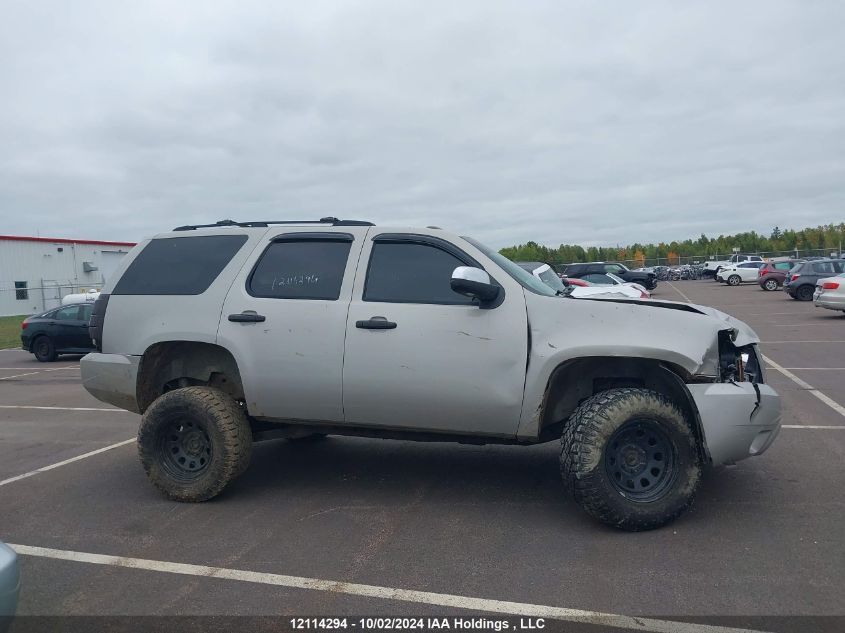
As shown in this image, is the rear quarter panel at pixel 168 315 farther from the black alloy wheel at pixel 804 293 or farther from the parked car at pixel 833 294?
the black alloy wheel at pixel 804 293

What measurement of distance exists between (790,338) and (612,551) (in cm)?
1459

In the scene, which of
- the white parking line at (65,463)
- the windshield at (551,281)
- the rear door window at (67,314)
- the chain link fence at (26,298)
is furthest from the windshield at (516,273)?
the chain link fence at (26,298)

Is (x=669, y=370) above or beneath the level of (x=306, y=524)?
above

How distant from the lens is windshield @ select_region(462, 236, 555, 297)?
17.8 ft

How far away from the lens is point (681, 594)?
156 inches

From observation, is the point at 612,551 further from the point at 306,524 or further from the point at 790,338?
the point at 790,338

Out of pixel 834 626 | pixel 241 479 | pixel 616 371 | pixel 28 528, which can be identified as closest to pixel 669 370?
pixel 616 371

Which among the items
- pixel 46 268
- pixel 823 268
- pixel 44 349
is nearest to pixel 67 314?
pixel 44 349

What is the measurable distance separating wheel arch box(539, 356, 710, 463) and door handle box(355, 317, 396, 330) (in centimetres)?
115

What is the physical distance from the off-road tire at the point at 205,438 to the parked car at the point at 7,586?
2.35 metres

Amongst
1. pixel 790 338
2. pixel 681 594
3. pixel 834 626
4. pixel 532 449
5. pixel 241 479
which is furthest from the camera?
pixel 790 338

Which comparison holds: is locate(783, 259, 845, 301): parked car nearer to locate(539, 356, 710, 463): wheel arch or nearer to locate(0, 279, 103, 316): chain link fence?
locate(539, 356, 710, 463): wheel arch

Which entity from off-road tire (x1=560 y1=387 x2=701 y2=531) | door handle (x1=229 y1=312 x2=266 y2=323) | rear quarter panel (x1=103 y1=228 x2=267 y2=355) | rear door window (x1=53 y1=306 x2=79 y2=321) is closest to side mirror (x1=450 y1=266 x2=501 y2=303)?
off-road tire (x1=560 y1=387 x2=701 y2=531)

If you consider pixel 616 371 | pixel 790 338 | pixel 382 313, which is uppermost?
pixel 382 313
